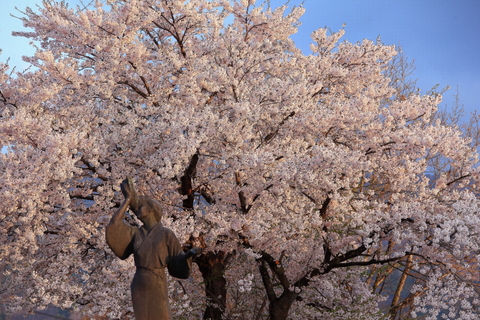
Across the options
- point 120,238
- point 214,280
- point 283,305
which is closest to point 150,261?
point 120,238

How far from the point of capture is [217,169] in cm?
1125

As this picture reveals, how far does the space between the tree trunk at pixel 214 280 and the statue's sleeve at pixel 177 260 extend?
6312mm

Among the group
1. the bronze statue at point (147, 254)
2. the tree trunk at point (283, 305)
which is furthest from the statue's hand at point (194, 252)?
the tree trunk at point (283, 305)

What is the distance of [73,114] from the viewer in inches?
434

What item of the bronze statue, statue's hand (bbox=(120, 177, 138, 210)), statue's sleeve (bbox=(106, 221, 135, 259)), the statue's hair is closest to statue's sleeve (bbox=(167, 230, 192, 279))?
the bronze statue

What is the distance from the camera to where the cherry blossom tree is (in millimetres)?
8828

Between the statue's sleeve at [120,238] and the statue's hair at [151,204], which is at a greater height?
the statue's hair at [151,204]

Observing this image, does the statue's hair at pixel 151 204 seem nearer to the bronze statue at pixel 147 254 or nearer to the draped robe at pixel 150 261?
the bronze statue at pixel 147 254

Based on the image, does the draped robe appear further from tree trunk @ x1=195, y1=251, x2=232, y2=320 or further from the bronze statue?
tree trunk @ x1=195, y1=251, x2=232, y2=320

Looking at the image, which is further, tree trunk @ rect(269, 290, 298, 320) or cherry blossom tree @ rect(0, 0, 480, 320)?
tree trunk @ rect(269, 290, 298, 320)

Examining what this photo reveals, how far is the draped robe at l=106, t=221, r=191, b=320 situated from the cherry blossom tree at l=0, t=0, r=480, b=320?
3.82 metres

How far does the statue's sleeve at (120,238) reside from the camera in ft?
15.5

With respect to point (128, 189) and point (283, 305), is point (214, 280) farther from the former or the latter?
point (128, 189)

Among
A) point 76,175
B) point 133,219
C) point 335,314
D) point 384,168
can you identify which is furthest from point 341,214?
point 76,175
